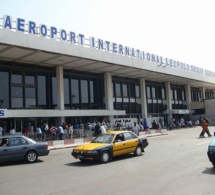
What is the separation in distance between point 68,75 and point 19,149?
19.9 m

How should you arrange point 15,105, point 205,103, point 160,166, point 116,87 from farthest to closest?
point 205,103 < point 116,87 < point 15,105 < point 160,166

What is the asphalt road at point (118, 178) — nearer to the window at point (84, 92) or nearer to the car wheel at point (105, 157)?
the car wheel at point (105, 157)

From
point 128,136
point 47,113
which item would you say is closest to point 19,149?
point 128,136

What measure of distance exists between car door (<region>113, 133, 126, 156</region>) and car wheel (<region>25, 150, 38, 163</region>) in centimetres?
393

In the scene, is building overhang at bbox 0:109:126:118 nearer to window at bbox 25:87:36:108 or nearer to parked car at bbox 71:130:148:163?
window at bbox 25:87:36:108

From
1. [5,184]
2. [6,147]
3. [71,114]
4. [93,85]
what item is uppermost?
[93,85]

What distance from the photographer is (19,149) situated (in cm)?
1302

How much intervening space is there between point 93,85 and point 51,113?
30.4 feet

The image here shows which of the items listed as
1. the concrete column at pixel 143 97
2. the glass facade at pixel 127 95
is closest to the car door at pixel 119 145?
the glass facade at pixel 127 95

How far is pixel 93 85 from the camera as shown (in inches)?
1382

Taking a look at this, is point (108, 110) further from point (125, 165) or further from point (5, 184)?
point (5, 184)

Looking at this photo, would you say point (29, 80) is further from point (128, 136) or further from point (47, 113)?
point (128, 136)

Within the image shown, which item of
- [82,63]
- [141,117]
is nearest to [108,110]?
[82,63]

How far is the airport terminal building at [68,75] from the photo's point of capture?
23.8m
